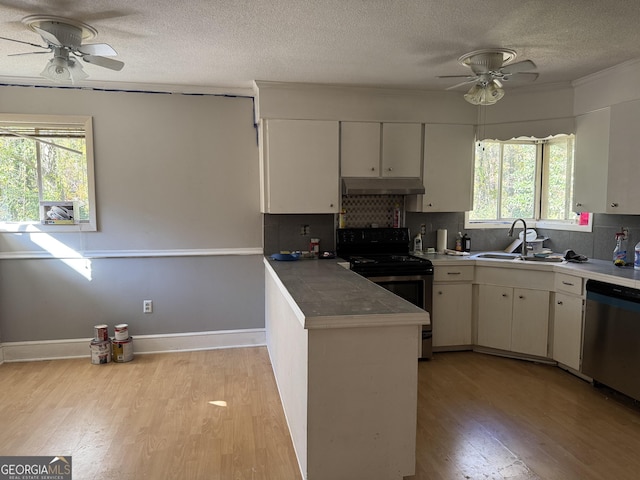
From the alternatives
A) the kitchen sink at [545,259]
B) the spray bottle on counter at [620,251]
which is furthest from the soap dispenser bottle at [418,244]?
the spray bottle on counter at [620,251]

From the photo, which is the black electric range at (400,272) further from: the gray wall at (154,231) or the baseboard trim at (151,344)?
the baseboard trim at (151,344)

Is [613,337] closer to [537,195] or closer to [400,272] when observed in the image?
[400,272]

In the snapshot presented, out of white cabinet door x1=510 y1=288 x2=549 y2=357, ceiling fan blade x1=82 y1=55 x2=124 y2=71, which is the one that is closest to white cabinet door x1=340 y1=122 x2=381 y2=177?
white cabinet door x1=510 y1=288 x2=549 y2=357

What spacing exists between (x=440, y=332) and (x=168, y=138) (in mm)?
2958

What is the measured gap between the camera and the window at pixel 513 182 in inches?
171

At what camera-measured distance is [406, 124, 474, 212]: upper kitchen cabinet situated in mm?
3945

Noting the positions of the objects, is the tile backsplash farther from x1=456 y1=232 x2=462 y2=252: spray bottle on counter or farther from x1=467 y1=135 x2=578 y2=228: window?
x1=467 y1=135 x2=578 y2=228: window

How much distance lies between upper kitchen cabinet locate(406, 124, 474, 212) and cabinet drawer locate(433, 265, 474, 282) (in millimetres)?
557

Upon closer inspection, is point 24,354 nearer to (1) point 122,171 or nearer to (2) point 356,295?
(1) point 122,171

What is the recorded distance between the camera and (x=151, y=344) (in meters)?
3.94

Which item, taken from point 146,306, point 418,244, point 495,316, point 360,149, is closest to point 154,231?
point 146,306

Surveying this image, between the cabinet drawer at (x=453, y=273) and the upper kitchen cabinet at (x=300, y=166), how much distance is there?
3.53 feet

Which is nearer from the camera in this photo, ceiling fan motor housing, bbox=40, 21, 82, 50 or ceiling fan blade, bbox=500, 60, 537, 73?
ceiling fan motor housing, bbox=40, 21, 82, 50

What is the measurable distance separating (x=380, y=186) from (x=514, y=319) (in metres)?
1.60
